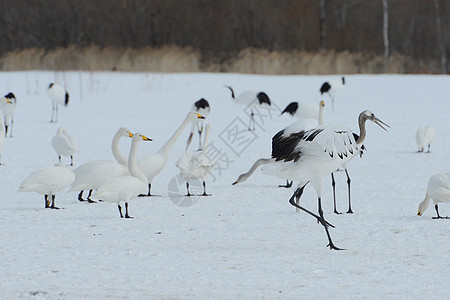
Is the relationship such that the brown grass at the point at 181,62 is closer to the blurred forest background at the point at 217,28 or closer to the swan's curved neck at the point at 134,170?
the blurred forest background at the point at 217,28

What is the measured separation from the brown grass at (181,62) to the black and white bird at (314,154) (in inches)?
799

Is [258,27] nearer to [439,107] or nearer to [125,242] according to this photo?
[439,107]

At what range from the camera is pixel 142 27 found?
1423 inches

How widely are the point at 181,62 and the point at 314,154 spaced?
68.7ft

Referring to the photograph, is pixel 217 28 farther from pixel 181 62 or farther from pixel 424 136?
pixel 424 136

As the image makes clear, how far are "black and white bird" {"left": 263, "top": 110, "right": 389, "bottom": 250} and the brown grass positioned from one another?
20.3 m

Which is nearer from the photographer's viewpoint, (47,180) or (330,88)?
(47,180)

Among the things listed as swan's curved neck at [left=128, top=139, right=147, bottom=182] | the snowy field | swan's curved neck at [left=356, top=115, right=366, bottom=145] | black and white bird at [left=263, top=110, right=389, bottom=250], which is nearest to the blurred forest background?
the snowy field

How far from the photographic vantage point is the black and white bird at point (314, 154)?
5.68 metres

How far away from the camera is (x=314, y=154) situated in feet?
18.9

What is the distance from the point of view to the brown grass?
26344mm

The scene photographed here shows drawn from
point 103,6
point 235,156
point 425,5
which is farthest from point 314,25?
point 235,156

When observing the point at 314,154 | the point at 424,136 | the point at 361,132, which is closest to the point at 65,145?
the point at 361,132

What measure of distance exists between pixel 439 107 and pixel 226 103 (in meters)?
5.40
